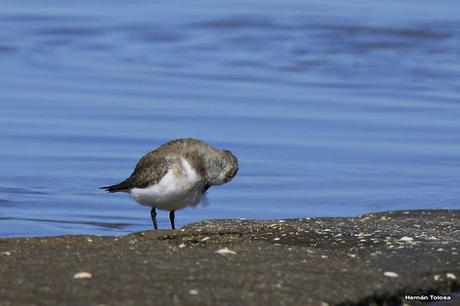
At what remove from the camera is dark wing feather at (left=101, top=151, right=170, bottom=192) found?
356 inches

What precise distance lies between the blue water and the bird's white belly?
1.07 meters

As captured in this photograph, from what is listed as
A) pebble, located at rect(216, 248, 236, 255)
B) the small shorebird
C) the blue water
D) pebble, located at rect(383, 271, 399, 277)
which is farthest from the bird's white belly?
pebble, located at rect(383, 271, 399, 277)

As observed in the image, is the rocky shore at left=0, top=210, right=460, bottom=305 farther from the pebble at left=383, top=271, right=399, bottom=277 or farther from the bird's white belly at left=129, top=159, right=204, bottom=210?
the bird's white belly at left=129, top=159, right=204, bottom=210

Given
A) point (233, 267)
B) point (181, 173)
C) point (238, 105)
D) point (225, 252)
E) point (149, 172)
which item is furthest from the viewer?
point (238, 105)

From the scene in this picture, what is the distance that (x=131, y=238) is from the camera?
24.9ft

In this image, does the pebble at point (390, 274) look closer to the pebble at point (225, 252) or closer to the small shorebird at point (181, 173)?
the pebble at point (225, 252)

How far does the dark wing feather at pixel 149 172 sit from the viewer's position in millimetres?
9047

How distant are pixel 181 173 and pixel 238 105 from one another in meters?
6.14

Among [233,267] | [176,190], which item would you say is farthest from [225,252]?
[176,190]

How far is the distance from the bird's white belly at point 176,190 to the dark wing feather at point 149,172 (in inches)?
1.5

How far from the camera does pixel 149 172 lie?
9.14 meters

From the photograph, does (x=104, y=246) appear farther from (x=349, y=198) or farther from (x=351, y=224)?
(x=349, y=198)

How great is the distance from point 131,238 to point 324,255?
1182 millimetres

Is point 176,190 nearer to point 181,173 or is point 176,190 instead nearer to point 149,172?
point 181,173
